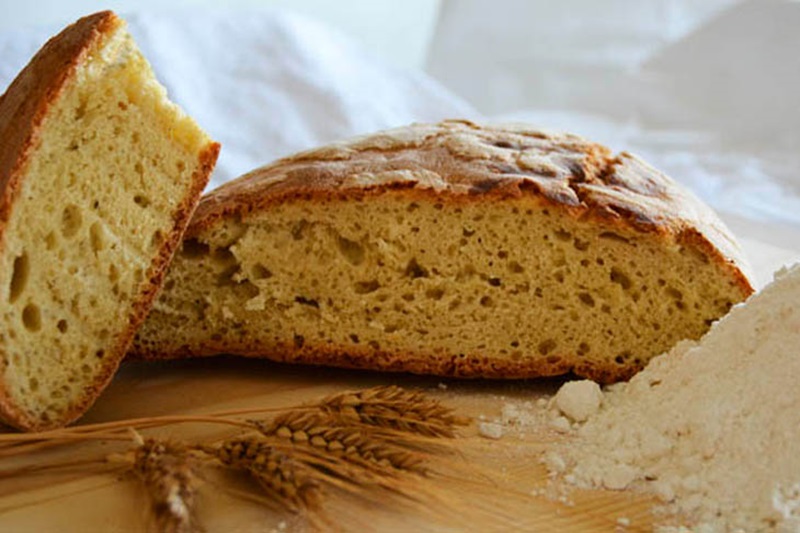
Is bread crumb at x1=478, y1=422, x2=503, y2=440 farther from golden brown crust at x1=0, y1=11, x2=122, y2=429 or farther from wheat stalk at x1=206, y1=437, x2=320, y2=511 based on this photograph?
golden brown crust at x1=0, y1=11, x2=122, y2=429

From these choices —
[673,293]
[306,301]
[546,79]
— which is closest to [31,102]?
[306,301]

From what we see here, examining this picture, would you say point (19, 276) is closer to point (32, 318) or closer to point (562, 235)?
point (32, 318)

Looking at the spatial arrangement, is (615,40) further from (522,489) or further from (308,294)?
(522,489)

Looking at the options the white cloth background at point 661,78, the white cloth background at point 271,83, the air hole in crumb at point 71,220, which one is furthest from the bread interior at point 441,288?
the white cloth background at point 661,78

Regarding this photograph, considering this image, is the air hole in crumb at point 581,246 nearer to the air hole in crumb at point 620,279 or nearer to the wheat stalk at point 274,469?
the air hole in crumb at point 620,279

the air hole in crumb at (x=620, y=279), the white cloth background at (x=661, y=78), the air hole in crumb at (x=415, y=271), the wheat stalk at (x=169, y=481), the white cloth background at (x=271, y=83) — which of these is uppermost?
the white cloth background at (x=661, y=78)

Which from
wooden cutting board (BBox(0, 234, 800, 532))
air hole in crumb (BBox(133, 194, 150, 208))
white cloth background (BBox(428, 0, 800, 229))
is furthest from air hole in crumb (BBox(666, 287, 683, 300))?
white cloth background (BBox(428, 0, 800, 229))

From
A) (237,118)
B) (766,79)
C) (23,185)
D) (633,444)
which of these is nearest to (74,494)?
(23,185)
